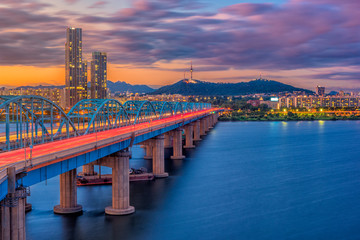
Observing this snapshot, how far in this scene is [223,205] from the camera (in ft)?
125

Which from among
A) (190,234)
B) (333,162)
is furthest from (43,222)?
(333,162)

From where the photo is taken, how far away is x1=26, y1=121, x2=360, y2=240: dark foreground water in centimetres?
2989

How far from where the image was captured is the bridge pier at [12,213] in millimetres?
17294

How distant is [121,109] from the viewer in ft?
156

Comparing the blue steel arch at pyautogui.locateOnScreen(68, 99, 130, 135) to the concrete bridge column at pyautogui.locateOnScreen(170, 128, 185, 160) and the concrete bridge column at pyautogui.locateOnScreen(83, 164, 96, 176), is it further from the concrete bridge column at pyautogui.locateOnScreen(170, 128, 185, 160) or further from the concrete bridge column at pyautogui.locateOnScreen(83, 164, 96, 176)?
the concrete bridge column at pyautogui.locateOnScreen(170, 128, 185, 160)

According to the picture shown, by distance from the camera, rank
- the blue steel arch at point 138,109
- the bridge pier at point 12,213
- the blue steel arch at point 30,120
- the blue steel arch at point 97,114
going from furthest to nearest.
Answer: the blue steel arch at point 138,109 → the blue steel arch at point 97,114 → the blue steel arch at point 30,120 → the bridge pier at point 12,213

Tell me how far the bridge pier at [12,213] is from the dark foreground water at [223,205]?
10774 millimetres

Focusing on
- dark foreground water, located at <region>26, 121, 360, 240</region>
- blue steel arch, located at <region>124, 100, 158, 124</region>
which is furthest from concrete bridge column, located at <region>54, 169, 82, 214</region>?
blue steel arch, located at <region>124, 100, 158, 124</region>

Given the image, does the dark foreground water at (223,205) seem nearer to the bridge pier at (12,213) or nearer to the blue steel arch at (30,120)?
the blue steel arch at (30,120)

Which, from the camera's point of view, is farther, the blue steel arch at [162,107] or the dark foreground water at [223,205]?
the blue steel arch at [162,107]

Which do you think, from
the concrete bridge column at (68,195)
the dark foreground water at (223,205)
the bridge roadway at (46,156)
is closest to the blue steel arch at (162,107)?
the dark foreground water at (223,205)

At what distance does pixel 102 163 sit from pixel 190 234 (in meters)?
8.10

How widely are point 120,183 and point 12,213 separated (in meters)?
13.1

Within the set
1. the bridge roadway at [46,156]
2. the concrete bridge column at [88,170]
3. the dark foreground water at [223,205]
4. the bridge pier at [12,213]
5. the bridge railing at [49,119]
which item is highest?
the bridge railing at [49,119]
